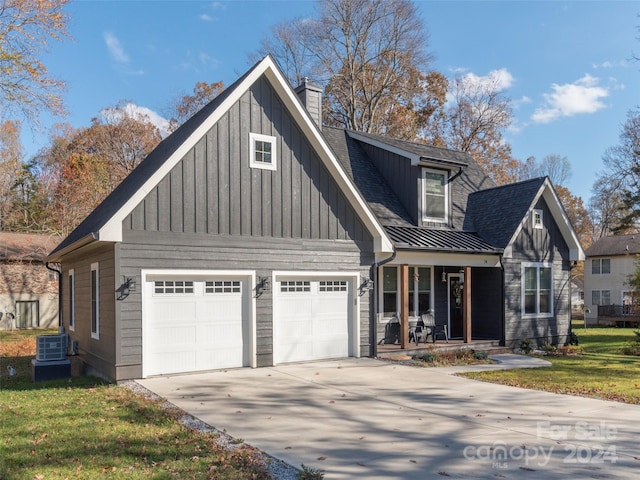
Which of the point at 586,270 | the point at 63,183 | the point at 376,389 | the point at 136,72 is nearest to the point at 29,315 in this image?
the point at 63,183

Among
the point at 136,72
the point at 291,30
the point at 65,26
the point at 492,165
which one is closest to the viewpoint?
the point at 65,26

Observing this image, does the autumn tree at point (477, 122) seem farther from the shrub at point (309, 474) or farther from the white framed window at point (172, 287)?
the shrub at point (309, 474)

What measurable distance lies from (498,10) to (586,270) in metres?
29.2

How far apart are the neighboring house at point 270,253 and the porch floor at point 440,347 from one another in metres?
0.41

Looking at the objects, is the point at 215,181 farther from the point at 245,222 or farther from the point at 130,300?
the point at 130,300

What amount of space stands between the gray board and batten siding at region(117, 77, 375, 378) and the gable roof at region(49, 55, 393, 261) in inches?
7.3

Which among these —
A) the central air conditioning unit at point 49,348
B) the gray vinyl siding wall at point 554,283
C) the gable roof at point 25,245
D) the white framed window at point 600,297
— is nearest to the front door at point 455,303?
the gray vinyl siding wall at point 554,283

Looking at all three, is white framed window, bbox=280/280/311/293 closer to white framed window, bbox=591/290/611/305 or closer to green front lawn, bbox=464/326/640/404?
green front lawn, bbox=464/326/640/404

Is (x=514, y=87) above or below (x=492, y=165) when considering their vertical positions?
above

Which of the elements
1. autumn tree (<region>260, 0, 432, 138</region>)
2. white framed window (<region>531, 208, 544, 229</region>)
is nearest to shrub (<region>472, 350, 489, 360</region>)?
white framed window (<region>531, 208, 544, 229</region>)

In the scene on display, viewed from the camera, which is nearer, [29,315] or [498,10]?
[498,10]

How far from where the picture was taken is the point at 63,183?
28750mm

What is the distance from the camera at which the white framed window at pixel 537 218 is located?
54.4ft

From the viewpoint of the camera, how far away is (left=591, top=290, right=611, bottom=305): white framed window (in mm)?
37000
